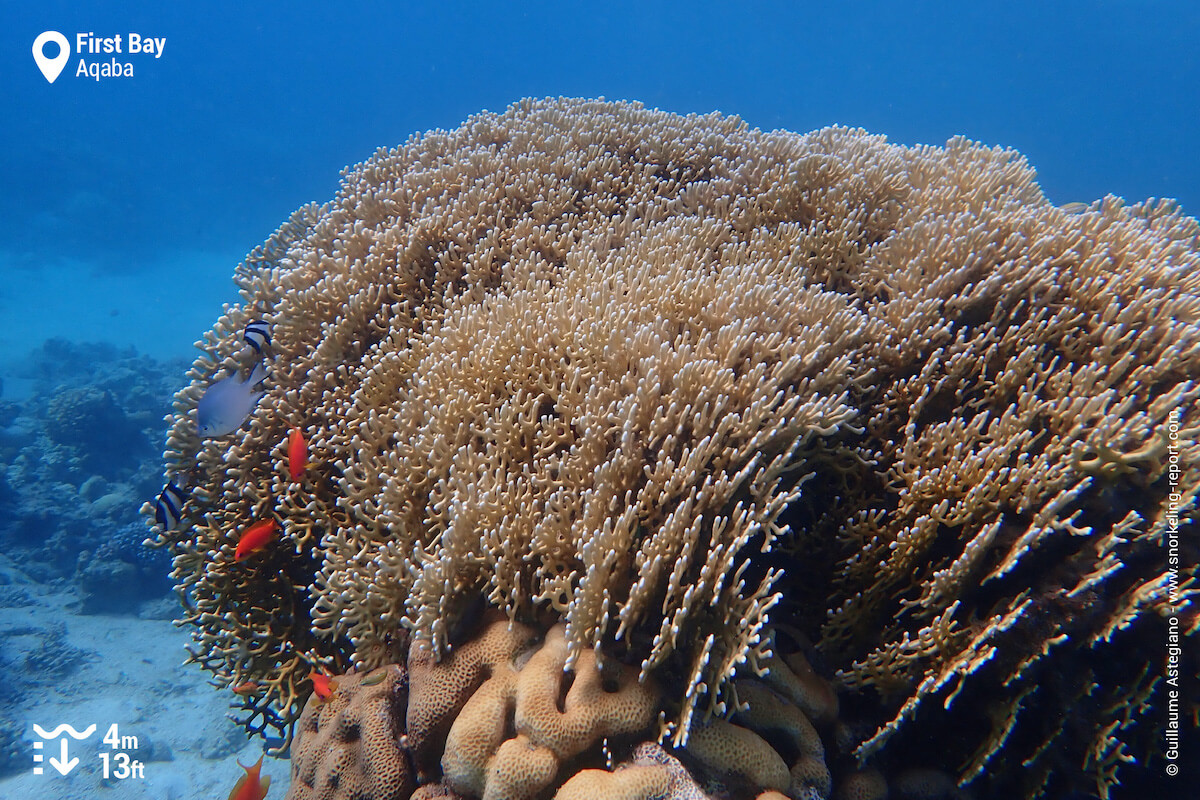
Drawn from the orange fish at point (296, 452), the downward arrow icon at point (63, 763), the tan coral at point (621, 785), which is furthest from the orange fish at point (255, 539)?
the downward arrow icon at point (63, 763)

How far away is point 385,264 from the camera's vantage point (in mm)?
4586

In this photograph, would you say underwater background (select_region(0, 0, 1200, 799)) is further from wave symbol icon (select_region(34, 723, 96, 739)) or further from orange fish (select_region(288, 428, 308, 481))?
orange fish (select_region(288, 428, 308, 481))

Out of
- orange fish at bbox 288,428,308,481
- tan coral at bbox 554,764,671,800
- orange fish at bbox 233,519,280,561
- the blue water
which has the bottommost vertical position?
tan coral at bbox 554,764,671,800

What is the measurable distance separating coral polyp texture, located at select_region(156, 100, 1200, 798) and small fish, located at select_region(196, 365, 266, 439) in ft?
1.34

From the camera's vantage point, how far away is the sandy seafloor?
31.2 ft

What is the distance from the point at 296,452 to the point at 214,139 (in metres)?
88.4

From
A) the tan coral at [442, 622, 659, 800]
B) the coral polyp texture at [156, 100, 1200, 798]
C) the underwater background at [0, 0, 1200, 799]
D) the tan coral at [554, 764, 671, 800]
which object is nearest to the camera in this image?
the tan coral at [554, 764, 671, 800]

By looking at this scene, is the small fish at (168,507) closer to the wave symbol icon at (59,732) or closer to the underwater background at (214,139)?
the underwater background at (214,139)

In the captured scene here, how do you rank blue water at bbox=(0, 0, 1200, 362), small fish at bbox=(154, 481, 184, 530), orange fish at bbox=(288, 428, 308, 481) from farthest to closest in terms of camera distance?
blue water at bbox=(0, 0, 1200, 362) → small fish at bbox=(154, 481, 184, 530) → orange fish at bbox=(288, 428, 308, 481)

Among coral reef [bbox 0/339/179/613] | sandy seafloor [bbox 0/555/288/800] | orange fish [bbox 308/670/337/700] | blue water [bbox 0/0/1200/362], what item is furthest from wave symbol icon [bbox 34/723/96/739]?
blue water [bbox 0/0/1200/362]

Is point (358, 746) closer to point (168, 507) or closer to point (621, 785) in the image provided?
point (621, 785)

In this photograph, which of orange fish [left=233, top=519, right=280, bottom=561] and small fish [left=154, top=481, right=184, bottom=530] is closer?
orange fish [left=233, top=519, right=280, bottom=561]

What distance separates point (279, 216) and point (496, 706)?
7576cm

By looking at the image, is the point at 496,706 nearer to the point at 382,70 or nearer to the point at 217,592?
the point at 217,592
